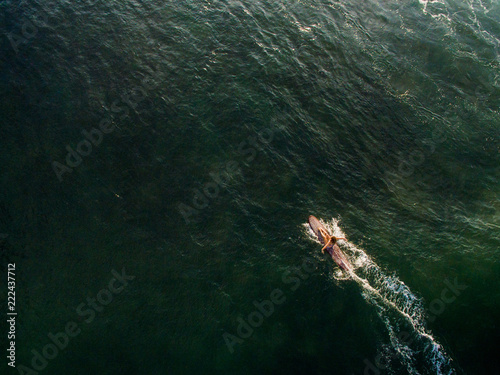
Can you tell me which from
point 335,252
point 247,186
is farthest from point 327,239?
point 247,186

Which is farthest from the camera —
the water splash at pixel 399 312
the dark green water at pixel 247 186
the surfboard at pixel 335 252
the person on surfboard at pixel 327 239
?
the surfboard at pixel 335 252

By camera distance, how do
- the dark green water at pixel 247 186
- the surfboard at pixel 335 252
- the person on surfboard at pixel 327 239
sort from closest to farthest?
the dark green water at pixel 247 186
the person on surfboard at pixel 327 239
the surfboard at pixel 335 252

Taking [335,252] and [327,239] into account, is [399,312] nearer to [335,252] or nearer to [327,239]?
[335,252]

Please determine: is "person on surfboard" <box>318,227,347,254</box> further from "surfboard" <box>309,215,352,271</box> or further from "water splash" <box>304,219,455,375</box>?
"water splash" <box>304,219,455,375</box>

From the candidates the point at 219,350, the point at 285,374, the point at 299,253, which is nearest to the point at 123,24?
the point at 299,253

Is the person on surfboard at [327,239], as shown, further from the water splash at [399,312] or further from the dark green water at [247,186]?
the dark green water at [247,186]

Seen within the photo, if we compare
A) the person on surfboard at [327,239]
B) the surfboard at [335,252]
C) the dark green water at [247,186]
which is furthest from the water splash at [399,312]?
the person on surfboard at [327,239]
